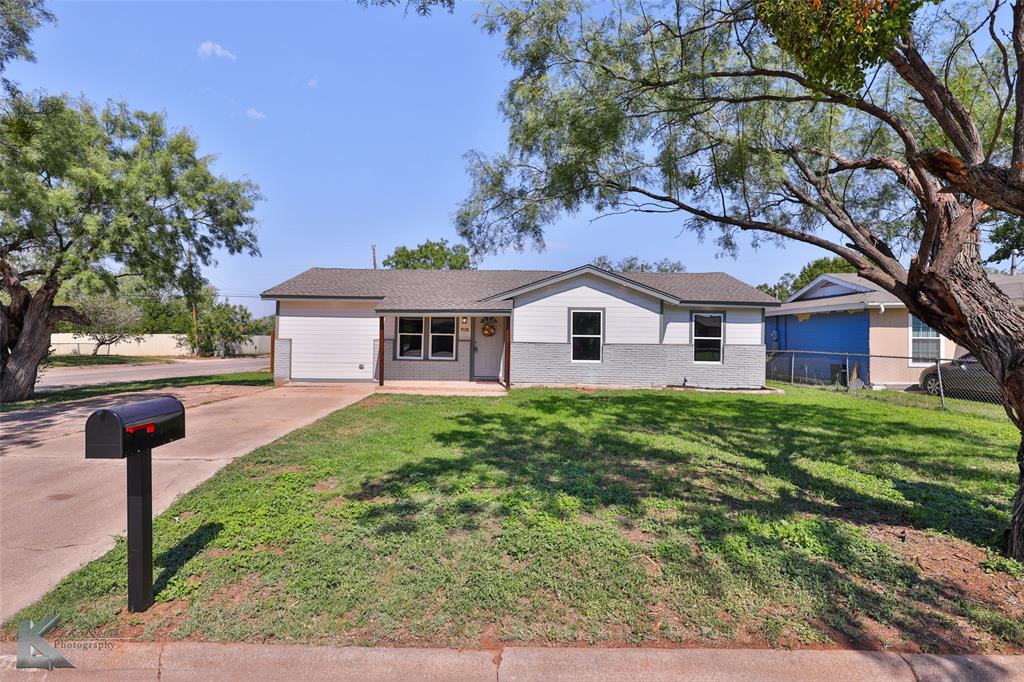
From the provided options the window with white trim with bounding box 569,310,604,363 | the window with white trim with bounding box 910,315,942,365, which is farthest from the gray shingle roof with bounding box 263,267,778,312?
the window with white trim with bounding box 910,315,942,365

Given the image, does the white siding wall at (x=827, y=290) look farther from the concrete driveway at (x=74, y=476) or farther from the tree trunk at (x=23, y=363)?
the tree trunk at (x=23, y=363)

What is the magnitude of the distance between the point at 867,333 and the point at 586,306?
9472mm

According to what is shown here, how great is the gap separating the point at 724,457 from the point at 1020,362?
11.3 feet

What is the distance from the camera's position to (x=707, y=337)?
46.9ft

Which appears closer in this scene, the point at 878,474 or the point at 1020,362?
the point at 1020,362

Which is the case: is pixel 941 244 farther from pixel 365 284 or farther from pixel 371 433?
pixel 365 284

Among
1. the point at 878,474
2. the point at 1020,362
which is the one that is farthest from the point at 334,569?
the point at 878,474

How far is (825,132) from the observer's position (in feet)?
19.0

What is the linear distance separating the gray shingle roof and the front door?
0.88 metres

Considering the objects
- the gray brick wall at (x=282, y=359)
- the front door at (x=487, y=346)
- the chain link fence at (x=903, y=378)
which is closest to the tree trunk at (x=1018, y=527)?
the chain link fence at (x=903, y=378)

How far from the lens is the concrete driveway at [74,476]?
11.3ft

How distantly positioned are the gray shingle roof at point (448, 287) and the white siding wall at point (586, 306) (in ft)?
2.02

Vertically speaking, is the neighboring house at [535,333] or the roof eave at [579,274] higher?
the roof eave at [579,274]

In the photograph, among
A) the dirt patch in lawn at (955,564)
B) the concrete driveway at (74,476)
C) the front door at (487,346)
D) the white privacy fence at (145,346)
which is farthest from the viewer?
the white privacy fence at (145,346)
